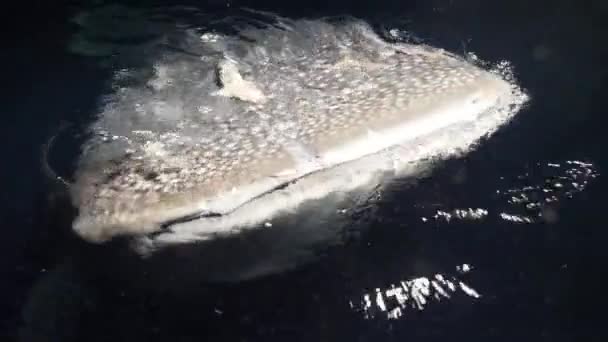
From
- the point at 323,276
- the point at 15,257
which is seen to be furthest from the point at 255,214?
the point at 15,257

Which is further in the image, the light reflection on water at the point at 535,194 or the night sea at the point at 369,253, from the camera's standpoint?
the light reflection on water at the point at 535,194

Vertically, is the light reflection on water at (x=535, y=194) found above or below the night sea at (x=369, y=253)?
above

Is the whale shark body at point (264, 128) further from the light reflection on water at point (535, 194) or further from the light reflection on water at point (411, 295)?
the light reflection on water at point (411, 295)

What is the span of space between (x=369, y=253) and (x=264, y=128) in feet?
2.37

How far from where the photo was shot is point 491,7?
3184 mm

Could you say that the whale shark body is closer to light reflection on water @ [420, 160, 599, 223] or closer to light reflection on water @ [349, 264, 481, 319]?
light reflection on water @ [420, 160, 599, 223]

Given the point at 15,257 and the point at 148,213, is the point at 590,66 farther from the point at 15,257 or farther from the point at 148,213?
the point at 15,257

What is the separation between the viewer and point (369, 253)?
6.79 feet

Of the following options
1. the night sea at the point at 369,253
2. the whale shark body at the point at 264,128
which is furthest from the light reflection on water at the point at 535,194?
the whale shark body at the point at 264,128

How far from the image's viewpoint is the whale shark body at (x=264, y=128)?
7.28 feet

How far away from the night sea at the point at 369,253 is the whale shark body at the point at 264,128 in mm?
79

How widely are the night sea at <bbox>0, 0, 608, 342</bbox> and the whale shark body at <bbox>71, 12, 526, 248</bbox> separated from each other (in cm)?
8

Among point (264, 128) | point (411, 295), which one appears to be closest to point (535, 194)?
point (411, 295)

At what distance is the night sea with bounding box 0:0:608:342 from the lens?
1857mm
